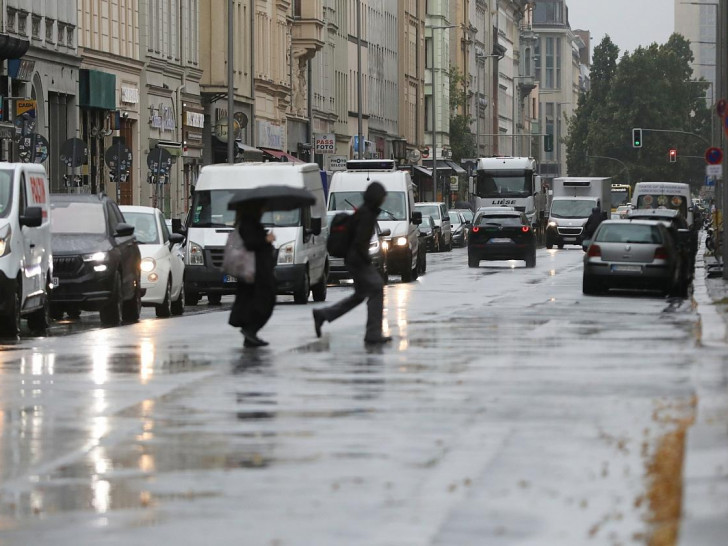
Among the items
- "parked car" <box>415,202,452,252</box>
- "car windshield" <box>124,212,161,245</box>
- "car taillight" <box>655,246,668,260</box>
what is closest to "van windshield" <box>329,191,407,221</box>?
"car taillight" <box>655,246,668,260</box>

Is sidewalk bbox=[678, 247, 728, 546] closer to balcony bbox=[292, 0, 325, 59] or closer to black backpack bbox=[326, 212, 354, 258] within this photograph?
black backpack bbox=[326, 212, 354, 258]

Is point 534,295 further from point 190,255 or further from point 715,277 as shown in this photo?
point 715,277

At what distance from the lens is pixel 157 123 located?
213ft

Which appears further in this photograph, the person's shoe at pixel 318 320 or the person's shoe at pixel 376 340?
Result: the person's shoe at pixel 318 320

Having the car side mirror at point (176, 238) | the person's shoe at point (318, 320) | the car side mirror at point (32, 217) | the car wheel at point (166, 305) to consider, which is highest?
the car side mirror at point (32, 217)

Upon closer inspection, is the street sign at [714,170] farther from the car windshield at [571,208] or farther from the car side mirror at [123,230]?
the car windshield at [571,208]

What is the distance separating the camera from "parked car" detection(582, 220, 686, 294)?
37406 millimetres

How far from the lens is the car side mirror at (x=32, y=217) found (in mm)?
24047

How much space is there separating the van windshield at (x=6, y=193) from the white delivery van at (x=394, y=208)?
2112 centimetres

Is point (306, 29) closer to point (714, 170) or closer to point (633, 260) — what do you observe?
point (714, 170)

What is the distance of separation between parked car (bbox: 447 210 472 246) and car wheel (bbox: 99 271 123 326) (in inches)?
2336

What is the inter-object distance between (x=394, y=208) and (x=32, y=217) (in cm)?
2346

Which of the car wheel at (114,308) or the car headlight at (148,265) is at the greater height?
the car headlight at (148,265)

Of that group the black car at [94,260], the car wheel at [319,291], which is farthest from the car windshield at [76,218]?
the car wheel at [319,291]
